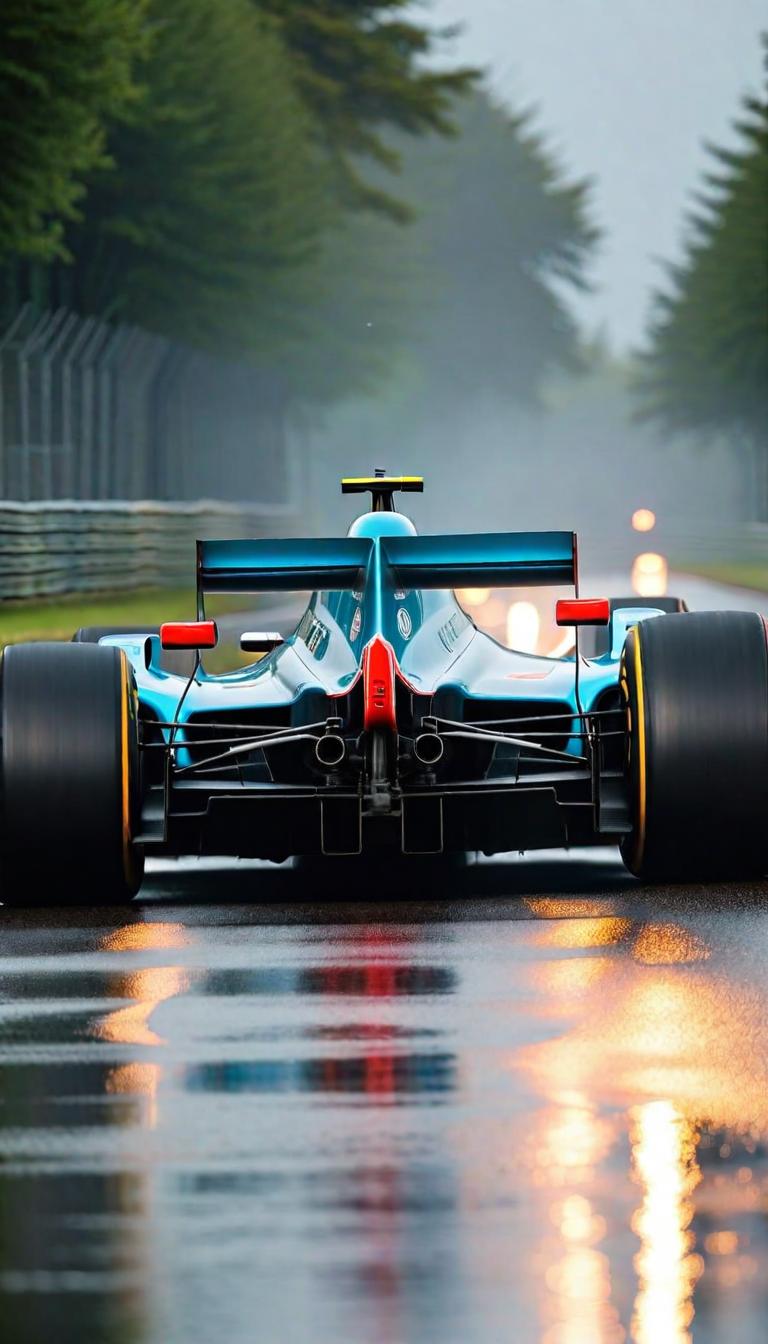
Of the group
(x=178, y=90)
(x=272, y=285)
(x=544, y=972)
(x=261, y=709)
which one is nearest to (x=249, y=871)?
(x=261, y=709)

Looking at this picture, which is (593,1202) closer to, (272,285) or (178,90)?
(178,90)

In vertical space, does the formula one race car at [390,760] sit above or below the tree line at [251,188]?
below

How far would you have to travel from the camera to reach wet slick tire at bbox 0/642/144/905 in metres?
10.3

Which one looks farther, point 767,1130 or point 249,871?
point 249,871

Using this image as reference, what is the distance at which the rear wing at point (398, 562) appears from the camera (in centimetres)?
1145

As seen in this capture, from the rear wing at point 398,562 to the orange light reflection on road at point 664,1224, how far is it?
5.20 metres

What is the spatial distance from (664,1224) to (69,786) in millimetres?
5285

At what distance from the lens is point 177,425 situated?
57.8m

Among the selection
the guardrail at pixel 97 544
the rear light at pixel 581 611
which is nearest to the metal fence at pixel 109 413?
the guardrail at pixel 97 544

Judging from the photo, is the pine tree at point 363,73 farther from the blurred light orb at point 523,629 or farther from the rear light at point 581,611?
the rear light at point 581,611

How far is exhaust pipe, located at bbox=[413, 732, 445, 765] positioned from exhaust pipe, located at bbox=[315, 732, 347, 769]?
26cm

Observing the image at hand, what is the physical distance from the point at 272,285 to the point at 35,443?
14.7 meters

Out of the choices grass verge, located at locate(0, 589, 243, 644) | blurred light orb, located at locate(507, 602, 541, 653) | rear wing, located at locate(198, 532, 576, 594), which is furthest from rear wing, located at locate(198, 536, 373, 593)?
grass verge, located at locate(0, 589, 243, 644)

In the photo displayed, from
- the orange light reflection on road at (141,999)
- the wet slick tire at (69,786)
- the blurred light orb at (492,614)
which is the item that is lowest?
the blurred light orb at (492,614)
